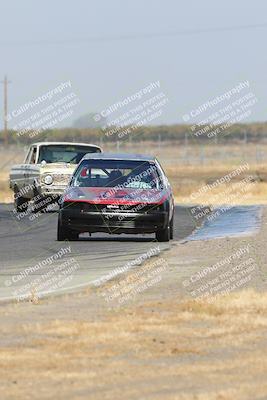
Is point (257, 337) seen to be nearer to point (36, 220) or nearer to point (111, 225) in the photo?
point (111, 225)

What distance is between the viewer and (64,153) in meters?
36.3

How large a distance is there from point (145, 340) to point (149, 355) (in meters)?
0.79

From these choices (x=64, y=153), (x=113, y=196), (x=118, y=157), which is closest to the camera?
(x=113, y=196)

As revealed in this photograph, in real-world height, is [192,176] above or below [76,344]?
below

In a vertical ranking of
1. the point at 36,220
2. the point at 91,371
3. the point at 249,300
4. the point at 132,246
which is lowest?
the point at 36,220

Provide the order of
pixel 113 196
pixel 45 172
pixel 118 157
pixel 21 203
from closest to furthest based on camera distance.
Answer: pixel 113 196
pixel 118 157
pixel 45 172
pixel 21 203

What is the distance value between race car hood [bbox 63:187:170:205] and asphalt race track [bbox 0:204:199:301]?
2.35ft

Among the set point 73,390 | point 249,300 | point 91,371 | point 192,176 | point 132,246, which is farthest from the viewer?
point 192,176

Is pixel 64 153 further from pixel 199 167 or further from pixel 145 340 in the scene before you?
pixel 199 167

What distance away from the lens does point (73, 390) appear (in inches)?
344

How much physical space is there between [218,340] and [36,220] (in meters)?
20.8

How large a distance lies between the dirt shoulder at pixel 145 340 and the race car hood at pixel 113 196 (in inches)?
268

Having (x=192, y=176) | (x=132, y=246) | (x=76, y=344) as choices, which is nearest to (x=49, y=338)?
(x=76, y=344)

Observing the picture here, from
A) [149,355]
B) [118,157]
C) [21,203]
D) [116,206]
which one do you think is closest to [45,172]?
[21,203]
